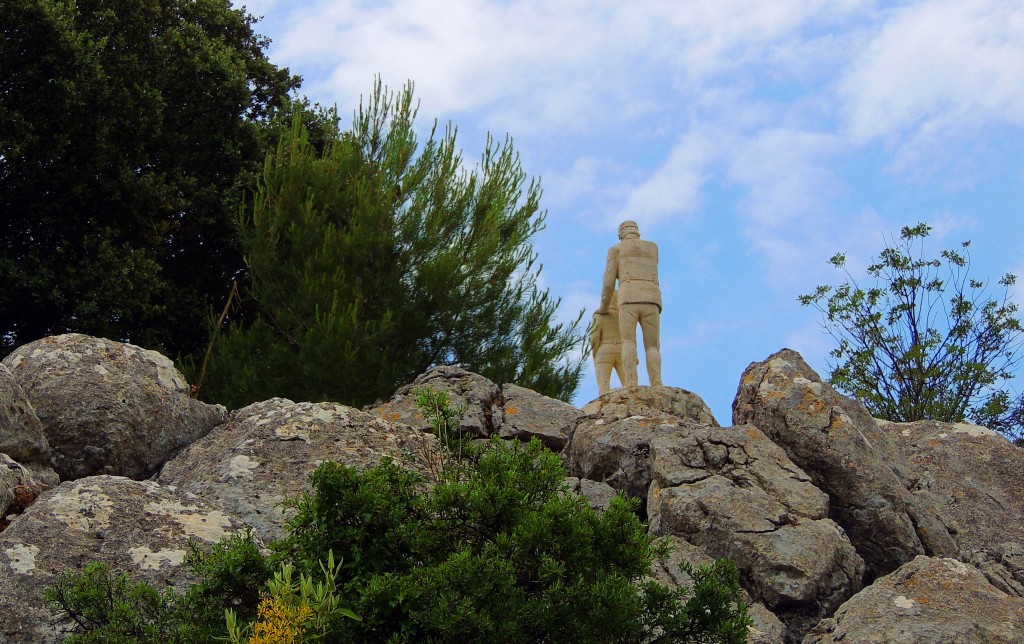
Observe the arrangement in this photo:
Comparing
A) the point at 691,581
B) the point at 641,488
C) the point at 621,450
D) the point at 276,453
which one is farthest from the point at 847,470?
the point at 276,453

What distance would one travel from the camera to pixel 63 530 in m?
6.34

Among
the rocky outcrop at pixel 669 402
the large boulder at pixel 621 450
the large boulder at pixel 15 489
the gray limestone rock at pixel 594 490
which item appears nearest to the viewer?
the large boulder at pixel 15 489

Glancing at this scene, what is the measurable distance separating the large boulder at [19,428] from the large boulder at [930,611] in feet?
17.2

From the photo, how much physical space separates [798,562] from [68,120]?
528 inches

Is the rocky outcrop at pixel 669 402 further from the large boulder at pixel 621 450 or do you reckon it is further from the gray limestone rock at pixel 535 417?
the large boulder at pixel 621 450

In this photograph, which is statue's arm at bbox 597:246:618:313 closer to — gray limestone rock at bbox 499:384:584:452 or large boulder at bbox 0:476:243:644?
gray limestone rock at bbox 499:384:584:452

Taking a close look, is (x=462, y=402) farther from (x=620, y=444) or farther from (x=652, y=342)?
(x=652, y=342)

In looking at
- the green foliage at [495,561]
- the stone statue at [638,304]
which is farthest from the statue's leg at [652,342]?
the green foliage at [495,561]

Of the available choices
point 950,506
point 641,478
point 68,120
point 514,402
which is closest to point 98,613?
point 641,478

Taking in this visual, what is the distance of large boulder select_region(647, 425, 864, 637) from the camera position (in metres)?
7.67

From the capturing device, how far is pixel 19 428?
25.0 ft

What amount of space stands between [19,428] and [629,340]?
9.68 metres

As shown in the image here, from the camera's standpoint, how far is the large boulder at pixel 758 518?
7672mm

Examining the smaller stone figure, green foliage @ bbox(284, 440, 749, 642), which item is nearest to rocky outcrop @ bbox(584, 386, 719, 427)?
green foliage @ bbox(284, 440, 749, 642)
